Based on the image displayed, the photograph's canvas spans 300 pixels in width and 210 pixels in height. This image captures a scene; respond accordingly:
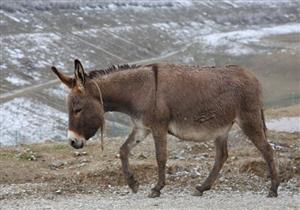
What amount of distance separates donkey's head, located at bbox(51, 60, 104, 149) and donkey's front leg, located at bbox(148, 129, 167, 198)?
1222 mm

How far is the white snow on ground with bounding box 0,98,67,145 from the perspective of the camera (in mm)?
30344

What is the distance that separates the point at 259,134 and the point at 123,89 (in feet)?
9.33

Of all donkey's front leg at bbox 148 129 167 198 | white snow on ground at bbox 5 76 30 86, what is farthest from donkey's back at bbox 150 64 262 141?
white snow on ground at bbox 5 76 30 86

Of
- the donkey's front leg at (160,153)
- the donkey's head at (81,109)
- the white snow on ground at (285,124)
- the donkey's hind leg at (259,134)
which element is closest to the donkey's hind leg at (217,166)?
the donkey's hind leg at (259,134)

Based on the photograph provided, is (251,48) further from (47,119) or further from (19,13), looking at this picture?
(47,119)

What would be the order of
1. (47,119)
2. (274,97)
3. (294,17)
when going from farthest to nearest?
(294,17), (274,97), (47,119)

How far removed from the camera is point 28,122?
3303 centimetres

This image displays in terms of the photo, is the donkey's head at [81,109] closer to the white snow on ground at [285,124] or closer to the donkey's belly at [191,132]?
the donkey's belly at [191,132]

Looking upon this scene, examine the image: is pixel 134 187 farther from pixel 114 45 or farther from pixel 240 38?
pixel 240 38

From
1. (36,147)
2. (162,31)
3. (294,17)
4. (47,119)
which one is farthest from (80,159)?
(294,17)

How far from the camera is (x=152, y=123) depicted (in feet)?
44.5

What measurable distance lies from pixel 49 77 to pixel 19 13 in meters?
16.9

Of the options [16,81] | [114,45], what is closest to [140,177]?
[16,81]

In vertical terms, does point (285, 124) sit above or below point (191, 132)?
below
